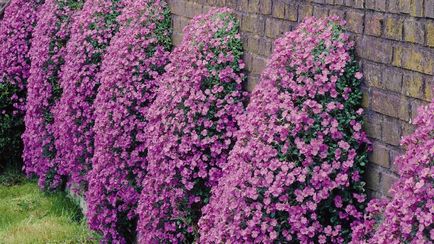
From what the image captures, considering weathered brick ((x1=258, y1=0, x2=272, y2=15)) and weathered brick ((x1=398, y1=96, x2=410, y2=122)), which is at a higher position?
A: weathered brick ((x1=258, y1=0, x2=272, y2=15))

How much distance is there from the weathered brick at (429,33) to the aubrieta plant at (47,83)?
4.63 m

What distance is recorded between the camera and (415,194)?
3.21m

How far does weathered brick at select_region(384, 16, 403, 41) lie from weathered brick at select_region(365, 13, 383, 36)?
4cm

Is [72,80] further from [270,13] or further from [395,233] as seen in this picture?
[395,233]

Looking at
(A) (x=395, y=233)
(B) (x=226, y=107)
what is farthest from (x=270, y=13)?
(A) (x=395, y=233)

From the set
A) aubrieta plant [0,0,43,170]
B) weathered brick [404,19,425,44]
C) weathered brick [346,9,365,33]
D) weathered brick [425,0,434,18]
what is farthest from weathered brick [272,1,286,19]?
aubrieta plant [0,0,43,170]

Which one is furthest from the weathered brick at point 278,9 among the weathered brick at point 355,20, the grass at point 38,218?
the grass at point 38,218

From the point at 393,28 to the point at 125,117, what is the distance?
267 cm

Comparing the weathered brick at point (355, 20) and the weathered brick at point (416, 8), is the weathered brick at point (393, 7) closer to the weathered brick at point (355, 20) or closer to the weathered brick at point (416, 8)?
the weathered brick at point (416, 8)

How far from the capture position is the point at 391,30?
3768 mm

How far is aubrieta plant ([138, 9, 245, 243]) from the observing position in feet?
16.5

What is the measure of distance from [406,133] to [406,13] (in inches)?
19.6

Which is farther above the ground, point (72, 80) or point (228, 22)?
point (228, 22)

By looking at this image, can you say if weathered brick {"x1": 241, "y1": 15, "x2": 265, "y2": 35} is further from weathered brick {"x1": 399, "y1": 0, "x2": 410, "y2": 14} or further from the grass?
the grass
